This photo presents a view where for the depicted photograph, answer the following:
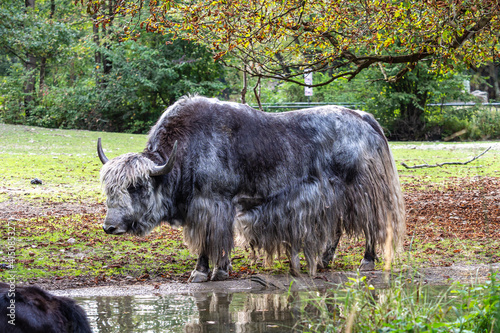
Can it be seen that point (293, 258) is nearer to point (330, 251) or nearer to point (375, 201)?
point (330, 251)

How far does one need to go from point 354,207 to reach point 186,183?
1875 mm

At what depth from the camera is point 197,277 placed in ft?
19.9

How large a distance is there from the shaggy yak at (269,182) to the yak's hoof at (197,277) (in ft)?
0.04

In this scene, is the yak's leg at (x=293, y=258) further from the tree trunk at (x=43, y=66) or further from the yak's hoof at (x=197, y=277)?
the tree trunk at (x=43, y=66)

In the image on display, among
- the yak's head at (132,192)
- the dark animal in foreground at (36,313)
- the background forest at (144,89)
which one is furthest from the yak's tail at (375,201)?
the background forest at (144,89)

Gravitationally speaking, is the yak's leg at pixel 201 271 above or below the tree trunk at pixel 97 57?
below

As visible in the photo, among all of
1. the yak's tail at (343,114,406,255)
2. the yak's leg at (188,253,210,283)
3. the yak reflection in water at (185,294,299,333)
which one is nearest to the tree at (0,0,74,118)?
the yak's leg at (188,253,210,283)

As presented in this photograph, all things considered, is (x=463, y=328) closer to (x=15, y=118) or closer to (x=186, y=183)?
(x=186, y=183)

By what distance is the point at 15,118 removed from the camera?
26.5 metres

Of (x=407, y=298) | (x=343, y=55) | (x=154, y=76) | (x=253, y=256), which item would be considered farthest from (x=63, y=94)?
(x=407, y=298)

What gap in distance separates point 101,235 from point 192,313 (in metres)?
3.41

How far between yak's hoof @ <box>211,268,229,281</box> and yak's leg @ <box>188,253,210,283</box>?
86 millimetres

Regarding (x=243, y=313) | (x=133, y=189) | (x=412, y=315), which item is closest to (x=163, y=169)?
(x=133, y=189)

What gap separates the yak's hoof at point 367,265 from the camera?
6.46m
